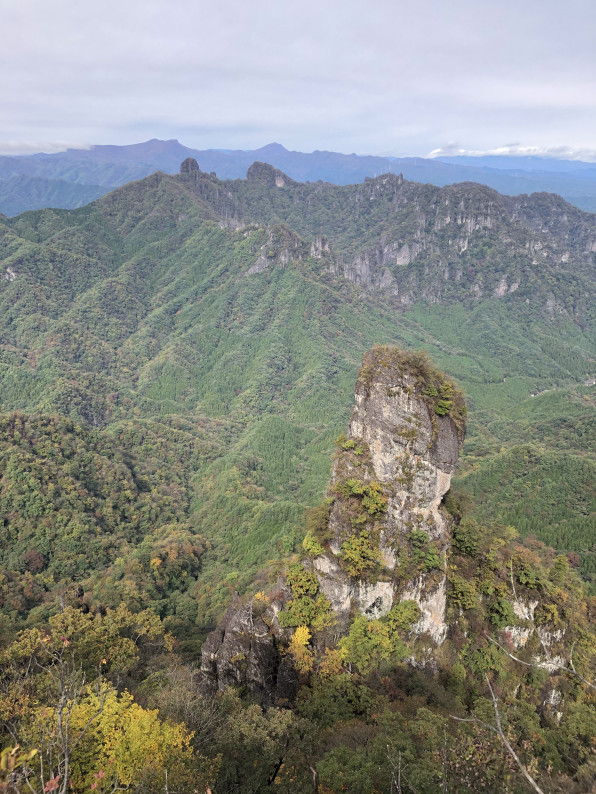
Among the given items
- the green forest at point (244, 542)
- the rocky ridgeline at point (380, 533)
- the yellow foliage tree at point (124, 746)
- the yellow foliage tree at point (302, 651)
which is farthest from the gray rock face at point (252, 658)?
A: the yellow foliage tree at point (124, 746)

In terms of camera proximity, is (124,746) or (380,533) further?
(380,533)

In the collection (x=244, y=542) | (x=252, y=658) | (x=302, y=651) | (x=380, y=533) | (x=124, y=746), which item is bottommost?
(x=244, y=542)

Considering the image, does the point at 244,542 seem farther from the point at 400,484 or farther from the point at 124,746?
the point at 124,746

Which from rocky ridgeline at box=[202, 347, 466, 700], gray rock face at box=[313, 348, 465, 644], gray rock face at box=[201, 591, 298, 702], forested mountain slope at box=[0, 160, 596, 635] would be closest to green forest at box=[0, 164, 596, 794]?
forested mountain slope at box=[0, 160, 596, 635]

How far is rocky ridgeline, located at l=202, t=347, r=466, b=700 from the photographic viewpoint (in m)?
32.5

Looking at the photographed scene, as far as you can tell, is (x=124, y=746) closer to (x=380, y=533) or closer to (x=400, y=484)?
(x=380, y=533)

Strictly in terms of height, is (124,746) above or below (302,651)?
above

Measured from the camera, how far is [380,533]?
32.9 meters

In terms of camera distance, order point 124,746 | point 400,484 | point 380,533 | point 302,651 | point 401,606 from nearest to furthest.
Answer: point 124,746 < point 302,651 < point 401,606 < point 380,533 < point 400,484

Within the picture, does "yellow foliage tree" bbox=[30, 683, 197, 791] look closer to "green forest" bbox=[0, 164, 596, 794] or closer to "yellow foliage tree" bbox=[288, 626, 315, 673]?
"green forest" bbox=[0, 164, 596, 794]

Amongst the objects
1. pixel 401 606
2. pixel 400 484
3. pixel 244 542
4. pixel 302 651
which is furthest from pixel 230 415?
pixel 401 606

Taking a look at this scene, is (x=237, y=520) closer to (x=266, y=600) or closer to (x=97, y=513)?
(x=97, y=513)

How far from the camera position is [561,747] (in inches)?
1032

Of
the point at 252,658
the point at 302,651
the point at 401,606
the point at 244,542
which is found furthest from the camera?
the point at 244,542
